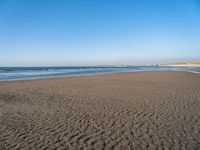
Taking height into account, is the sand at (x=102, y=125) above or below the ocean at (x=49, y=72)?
below

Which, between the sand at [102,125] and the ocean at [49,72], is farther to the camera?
the ocean at [49,72]

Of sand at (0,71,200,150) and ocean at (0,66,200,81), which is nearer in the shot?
sand at (0,71,200,150)

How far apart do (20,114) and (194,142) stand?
6.97 m

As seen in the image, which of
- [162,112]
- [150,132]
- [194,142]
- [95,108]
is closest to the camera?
[194,142]

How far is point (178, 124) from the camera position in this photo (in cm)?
611

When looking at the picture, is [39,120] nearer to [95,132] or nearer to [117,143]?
Result: [95,132]

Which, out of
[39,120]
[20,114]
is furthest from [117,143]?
[20,114]

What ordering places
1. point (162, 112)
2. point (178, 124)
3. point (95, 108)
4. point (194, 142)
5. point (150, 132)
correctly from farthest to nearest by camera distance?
point (95, 108) → point (162, 112) → point (178, 124) → point (150, 132) → point (194, 142)

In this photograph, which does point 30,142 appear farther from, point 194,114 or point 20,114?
point 194,114

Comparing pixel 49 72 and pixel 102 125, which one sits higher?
pixel 49 72

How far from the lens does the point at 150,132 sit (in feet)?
18.0

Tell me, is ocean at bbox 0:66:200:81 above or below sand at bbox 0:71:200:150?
above

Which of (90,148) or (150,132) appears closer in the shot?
(90,148)

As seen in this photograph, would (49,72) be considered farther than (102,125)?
Yes
